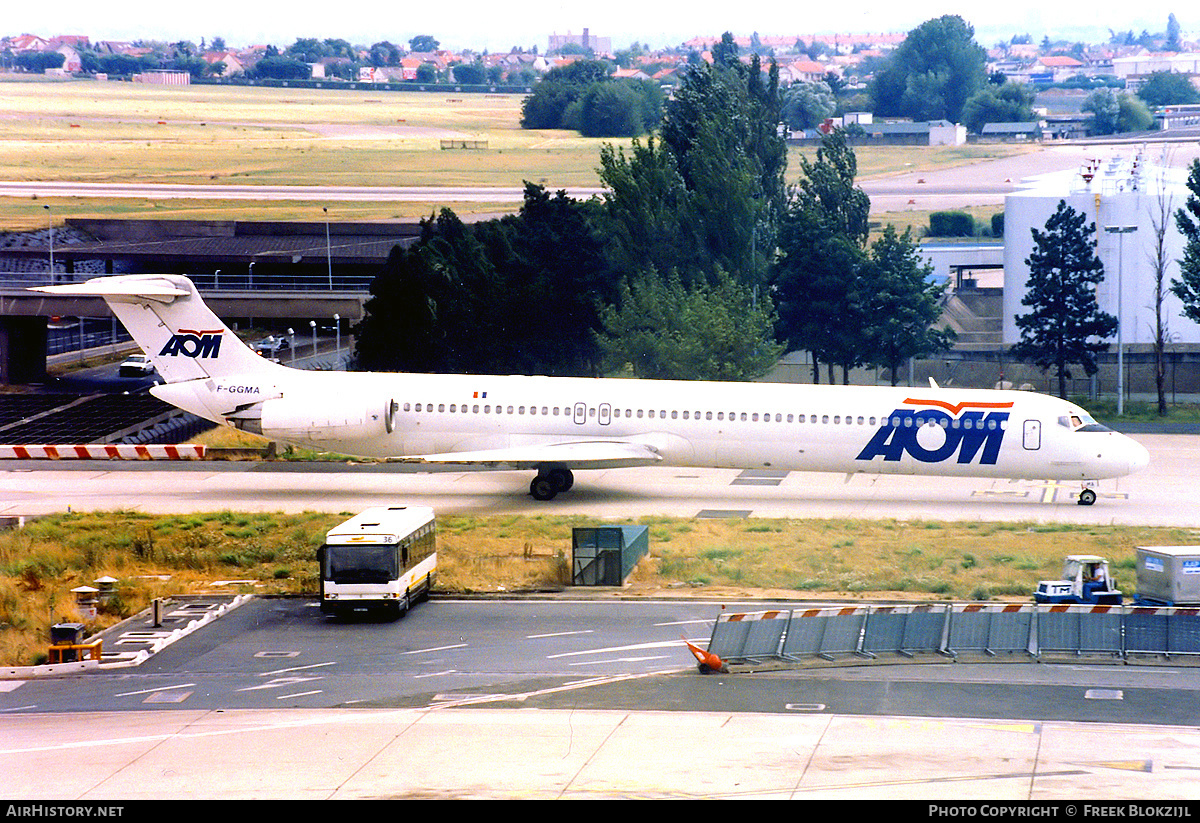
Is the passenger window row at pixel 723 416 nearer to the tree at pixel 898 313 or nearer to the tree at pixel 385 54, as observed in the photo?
the tree at pixel 898 313

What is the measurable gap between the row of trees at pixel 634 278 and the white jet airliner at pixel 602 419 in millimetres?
17304

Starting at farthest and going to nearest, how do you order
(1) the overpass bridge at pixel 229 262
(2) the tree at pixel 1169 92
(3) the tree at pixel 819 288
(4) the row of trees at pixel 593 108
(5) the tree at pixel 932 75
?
(2) the tree at pixel 1169 92
(5) the tree at pixel 932 75
(4) the row of trees at pixel 593 108
(1) the overpass bridge at pixel 229 262
(3) the tree at pixel 819 288

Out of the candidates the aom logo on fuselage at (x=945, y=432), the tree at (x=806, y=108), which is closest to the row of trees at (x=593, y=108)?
the tree at (x=806, y=108)

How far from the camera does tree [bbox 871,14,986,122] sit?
159000 millimetres

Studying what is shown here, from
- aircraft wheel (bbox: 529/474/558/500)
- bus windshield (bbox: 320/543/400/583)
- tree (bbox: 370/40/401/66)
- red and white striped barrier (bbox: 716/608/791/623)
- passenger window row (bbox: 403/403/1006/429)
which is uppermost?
tree (bbox: 370/40/401/66)

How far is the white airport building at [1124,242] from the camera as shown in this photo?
209 feet

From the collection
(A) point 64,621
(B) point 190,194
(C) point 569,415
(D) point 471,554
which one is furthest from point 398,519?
(B) point 190,194

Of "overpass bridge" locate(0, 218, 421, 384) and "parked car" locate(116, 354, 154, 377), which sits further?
Answer: "overpass bridge" locate(0, 218, 421, 384)

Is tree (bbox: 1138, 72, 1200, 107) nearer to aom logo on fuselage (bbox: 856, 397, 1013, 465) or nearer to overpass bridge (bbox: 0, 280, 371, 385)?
overpass bridge (bbox: 0, 280, 371, 385)

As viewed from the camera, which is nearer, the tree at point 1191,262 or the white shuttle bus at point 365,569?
the white shuttle bus at point 365,569

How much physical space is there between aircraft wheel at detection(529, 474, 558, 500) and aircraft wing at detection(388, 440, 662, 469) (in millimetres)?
444

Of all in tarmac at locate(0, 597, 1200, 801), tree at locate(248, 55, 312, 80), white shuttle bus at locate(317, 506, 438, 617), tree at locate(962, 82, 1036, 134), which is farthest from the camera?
tree at locate(962, 82, 1036, 134)

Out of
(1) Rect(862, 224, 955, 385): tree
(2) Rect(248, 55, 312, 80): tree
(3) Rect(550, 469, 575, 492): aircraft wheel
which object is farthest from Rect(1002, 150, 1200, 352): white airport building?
(2) Rect(248, 55, 312, 80): tree

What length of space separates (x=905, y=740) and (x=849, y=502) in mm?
20770
